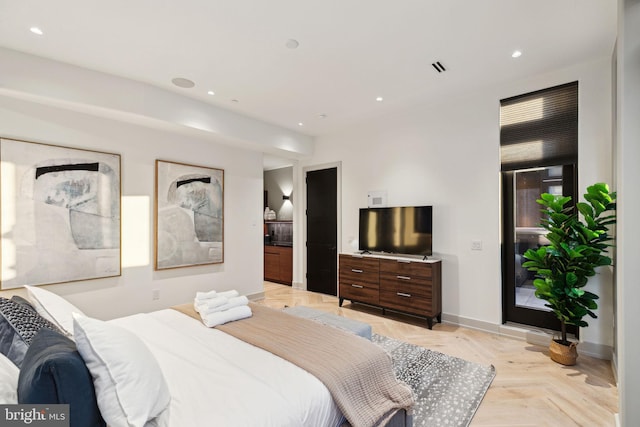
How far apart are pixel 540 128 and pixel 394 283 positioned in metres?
2.52

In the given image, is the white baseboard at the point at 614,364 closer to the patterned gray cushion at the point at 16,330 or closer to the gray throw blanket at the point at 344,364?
the gray throw blanket at the point at 344,364

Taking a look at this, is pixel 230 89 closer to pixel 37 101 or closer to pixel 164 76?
pixel 164 76

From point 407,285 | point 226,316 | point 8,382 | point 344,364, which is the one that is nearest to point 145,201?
point 226,316

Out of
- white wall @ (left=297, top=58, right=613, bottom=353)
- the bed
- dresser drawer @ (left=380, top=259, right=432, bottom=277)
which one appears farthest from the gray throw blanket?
white wall @ (left=297, top=58, right=613, bottom=353)

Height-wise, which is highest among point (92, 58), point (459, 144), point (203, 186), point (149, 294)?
point (92, 58)

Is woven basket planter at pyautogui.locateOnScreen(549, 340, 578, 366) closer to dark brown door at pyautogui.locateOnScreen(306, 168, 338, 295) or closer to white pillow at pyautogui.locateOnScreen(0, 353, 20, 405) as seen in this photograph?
dark brown door at pyautogui.locateOnScreen(306, 168, 338, 295)

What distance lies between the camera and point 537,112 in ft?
11.4

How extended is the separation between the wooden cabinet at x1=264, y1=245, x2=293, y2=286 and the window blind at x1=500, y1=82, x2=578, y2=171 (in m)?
4.25

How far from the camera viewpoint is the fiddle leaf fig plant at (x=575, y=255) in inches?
107

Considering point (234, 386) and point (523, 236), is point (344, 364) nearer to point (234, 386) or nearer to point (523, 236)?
point (234, 386)

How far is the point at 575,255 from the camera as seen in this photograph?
2.72 meters

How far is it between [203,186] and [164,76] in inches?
63.0

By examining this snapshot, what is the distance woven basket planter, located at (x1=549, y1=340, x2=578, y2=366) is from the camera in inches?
112

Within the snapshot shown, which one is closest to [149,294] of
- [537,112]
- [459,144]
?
[459,144]
